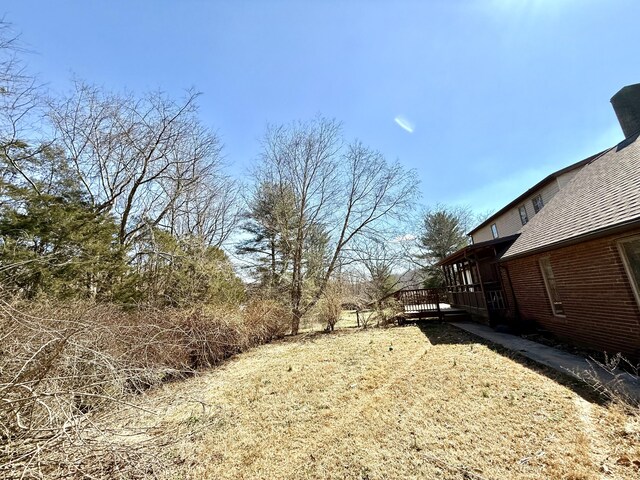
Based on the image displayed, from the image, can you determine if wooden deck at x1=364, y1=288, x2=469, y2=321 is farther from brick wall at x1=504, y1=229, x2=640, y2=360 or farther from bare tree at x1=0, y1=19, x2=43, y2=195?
bare tree at x1=0, y1=19, x2=43, y2=195

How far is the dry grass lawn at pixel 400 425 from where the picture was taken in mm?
2936

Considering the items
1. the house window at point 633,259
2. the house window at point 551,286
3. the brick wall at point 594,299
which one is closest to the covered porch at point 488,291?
the brick wall at point 594,299

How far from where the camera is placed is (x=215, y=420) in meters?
4.82

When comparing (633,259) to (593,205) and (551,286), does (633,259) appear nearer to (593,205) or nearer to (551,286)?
(593,205)

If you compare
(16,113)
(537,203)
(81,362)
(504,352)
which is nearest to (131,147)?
(16,113)

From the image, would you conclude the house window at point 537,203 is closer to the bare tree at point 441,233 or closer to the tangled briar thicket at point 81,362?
the bare tree at point 441,233

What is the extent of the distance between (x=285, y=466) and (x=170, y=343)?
5.68 metres

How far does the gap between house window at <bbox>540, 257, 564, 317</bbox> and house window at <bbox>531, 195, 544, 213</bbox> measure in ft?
25.7

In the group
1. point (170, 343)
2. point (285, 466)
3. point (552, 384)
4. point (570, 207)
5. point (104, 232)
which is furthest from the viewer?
point (570, 207)

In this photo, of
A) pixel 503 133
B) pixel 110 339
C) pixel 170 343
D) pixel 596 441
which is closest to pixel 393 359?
pixel 596 441

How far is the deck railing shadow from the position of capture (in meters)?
4.25

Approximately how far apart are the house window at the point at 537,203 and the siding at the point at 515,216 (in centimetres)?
15

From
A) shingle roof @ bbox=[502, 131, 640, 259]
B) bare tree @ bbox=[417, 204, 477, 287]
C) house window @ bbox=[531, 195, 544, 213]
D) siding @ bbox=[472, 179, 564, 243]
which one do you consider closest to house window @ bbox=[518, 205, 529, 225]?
siding @ bbox=[472, 179, 564, 243]

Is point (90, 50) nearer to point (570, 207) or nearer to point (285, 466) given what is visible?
point (285, 466)
